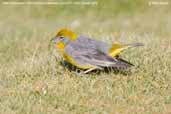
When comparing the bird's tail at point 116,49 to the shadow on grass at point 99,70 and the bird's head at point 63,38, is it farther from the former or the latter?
the bird's head at point 63,38

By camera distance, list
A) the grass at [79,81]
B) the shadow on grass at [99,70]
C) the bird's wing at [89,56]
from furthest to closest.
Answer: the shadow on grass at [99,70] → the bird's wing at [89,56] → the grass at [79,81]

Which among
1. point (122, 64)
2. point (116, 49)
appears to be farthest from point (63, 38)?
point (122, 64)

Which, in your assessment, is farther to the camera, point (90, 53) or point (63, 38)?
point (63, 38)

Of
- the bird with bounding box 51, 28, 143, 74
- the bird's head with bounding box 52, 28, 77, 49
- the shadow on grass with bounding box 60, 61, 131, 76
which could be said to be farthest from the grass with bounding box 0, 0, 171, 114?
the bird's head with bounding box 52, 28, 77, 49

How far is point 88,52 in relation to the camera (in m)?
9.41

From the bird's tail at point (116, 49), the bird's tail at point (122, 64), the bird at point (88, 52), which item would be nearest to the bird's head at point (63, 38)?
the bird at point (88, 52)

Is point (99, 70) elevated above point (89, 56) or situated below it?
below

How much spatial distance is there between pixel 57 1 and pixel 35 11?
623mm

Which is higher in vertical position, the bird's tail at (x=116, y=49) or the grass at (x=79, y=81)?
the bird's tail at (x=116, y=49)

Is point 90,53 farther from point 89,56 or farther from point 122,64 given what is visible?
point 122,64

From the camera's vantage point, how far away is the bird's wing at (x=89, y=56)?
9.12 m

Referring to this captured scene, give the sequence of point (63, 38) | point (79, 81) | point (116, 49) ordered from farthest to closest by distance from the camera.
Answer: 1. point (63, 38)
2. point (116, 49)
3. point (79, 81)

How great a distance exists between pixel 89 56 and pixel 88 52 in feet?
0.21

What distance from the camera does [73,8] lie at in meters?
16.1
